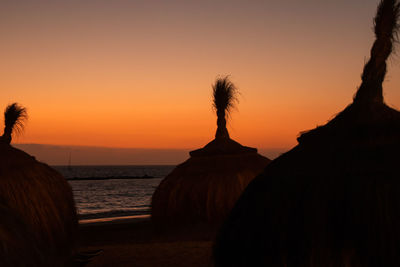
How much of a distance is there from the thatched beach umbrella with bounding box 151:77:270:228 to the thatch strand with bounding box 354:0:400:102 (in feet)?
26.5

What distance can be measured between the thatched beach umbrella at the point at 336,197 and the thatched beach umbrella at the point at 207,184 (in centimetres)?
775

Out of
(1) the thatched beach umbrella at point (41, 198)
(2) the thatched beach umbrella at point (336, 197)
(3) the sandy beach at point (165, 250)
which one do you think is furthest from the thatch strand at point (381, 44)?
(3) the sandy beach at point (165, 250)

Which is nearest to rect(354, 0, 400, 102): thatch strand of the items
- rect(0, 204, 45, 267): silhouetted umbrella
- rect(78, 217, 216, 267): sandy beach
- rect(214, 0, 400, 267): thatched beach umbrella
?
rect(214, 0, 400, 267): thatched beach umbrella

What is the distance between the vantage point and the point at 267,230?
16.4 ft

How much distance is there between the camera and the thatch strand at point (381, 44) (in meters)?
6.03

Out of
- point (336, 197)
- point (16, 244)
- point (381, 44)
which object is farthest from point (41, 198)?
point (381, 44)

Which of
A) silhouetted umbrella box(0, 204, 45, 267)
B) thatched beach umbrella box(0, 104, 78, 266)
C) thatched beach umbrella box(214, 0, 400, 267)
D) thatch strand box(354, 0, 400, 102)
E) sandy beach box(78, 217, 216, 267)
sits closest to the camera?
silhouetted umbrella box(0, 204, 45, 267)

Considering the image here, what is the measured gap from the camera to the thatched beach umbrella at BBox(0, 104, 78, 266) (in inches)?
355

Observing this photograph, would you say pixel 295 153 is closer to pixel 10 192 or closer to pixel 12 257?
pixel 12 257

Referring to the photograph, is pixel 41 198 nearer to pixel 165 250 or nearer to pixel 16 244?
pixel 165 250

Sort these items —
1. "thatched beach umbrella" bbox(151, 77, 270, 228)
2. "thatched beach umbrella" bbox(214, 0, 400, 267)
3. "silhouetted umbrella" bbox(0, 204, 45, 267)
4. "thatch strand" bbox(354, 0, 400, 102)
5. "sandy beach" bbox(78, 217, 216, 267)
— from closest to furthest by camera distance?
"silhouetted umbrella" bbox(0, 204, 45, 267), "thatched beach umbrella" bbox(214, 0, 400, 267), "thatch strand" bbox(354, 0, 400, 102), "sandy beach" bbox(78, 217, 216, 267), "thatched beach umbrella" bbox(151, 77, 270, 228)

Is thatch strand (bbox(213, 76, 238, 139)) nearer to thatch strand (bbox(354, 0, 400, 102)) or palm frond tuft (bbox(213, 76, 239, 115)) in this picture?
palm frond tuft (bbox(213, 76, 239, 115))

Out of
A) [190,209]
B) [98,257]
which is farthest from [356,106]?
[98,257]

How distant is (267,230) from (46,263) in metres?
2.35
